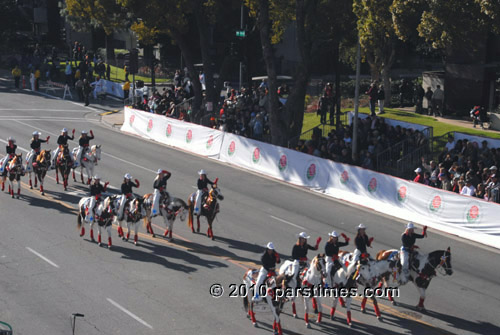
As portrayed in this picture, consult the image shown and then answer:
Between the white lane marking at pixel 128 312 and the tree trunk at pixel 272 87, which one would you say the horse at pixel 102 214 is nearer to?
the white lane marking at pixel 128 312

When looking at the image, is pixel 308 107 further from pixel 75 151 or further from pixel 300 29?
pixel 75 151

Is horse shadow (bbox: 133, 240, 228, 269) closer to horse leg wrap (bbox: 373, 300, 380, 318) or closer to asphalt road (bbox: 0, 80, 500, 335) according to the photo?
asphalt road (bbox: 0, 80, 500, 335)

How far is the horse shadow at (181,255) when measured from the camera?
2136 cm

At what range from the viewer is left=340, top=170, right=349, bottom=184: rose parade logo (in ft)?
98.6

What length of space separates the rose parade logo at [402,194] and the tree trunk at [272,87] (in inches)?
390

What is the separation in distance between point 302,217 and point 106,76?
38.3 meters

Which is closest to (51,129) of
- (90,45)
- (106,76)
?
(106,76)

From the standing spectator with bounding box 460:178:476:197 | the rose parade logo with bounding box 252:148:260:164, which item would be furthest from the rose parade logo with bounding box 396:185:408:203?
the rose parade logo with bounding box 252:148:260:164

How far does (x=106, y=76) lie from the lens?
61250mm

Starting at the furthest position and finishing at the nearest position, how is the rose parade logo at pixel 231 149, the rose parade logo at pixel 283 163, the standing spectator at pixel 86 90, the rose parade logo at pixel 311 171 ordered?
the standing spectator at pixel 86 90 < the rose parade logo at pixel 231 149 < the rose parade logo at pixel 283 163 < the rose parade logo at pixel 311 171

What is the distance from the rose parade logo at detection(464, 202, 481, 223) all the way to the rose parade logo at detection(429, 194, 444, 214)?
1.10m

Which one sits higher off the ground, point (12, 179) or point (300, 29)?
point (300, 29)

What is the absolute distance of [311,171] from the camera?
3175 centimetres

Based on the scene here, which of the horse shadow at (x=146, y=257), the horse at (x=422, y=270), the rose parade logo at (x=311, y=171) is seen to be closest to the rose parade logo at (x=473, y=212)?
the horse at (x=422, y=270)
